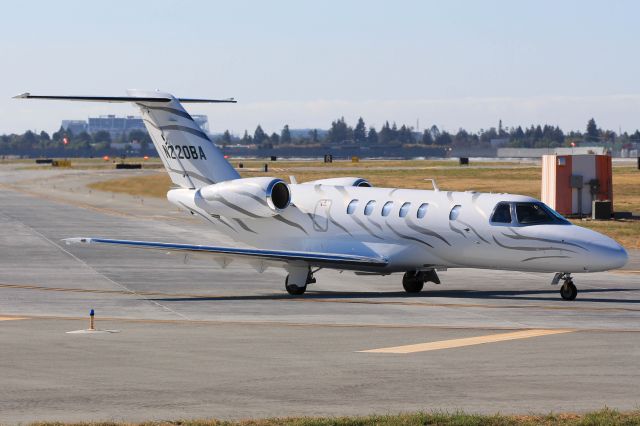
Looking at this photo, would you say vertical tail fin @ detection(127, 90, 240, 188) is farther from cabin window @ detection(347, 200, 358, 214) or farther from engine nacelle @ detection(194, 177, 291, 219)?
cabin window @ detection(347, 200, 358, 214)

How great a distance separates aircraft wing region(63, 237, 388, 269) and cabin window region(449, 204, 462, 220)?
6.92ft

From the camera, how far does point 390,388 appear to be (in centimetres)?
1772

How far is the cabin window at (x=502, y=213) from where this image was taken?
3060cm

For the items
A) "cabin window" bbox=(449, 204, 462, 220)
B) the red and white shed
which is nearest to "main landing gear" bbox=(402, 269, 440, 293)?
"cabin window" bbox=(449, 204, 462, 220)

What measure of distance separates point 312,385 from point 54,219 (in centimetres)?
4753

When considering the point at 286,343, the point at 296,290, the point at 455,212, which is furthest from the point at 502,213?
the point at 286,343

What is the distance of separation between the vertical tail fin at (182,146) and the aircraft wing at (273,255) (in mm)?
4625

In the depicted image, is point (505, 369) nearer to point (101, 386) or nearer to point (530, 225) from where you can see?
point (101, 386)

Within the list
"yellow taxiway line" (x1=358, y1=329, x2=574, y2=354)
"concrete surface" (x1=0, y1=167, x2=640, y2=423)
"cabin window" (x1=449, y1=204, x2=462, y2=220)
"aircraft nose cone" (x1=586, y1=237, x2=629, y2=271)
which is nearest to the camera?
"concrete surface" (x1=0, y1=167, x2=640, y2=423)

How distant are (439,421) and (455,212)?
16.5 meters

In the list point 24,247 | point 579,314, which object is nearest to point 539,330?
point 579,314

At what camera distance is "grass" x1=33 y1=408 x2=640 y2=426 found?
589 inches

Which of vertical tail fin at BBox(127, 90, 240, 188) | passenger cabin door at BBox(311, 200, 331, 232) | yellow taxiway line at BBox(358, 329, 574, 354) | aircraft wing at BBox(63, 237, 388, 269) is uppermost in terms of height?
vertical tail fin at BBox(127, 90, 240, 188)

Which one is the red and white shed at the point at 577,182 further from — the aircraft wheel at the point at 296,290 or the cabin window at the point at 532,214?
the aircraft wheel at the point at 296,290
